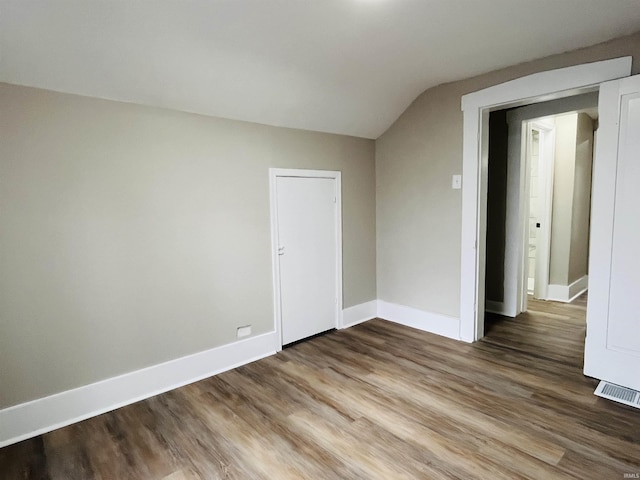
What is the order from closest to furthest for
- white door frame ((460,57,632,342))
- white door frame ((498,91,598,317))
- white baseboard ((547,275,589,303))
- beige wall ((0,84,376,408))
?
1. beige wall ((0,84,376,408))
2. white door frame ((460,57,632,342))
3. white door frame ((498,91,598,317))
4. white baseboard ((547,275,589,303))

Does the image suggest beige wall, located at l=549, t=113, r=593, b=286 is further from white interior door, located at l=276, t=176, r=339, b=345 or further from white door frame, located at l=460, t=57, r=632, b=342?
white interior door, located at l=276, t=176, r=339, b=345

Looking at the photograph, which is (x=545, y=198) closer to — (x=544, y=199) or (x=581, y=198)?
(x=544, y=199)

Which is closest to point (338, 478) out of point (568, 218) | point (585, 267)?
point (568, 218)

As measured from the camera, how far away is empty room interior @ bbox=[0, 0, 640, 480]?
1963 mm

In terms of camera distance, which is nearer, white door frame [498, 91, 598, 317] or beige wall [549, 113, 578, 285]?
white door frame [498, 91, 598, 317]

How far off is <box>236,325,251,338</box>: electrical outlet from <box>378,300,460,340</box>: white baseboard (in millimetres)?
1760

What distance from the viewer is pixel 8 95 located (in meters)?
2.03

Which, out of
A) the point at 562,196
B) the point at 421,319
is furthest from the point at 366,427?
the point at 562,196

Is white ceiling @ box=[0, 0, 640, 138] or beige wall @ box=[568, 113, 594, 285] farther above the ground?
white ceiling @ box=[0, 0, 640, 138]

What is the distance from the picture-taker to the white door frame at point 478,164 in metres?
2.74

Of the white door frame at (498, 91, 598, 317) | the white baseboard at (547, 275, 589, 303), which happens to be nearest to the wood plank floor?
the white door frame at (498, 91, 598, 317)

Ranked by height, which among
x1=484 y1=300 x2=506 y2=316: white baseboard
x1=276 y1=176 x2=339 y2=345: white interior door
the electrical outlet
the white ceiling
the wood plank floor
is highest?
the white ceiling

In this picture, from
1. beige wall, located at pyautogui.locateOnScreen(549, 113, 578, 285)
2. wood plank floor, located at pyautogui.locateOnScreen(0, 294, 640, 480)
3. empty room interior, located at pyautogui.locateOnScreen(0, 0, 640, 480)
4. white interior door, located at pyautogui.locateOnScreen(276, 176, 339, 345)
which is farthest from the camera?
beige wall, located at pyautogui.locateOnScreen(549, 113, 578, 285)

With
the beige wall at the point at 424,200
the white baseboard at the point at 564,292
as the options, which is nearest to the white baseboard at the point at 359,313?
the beige wall at the point at 424,200
